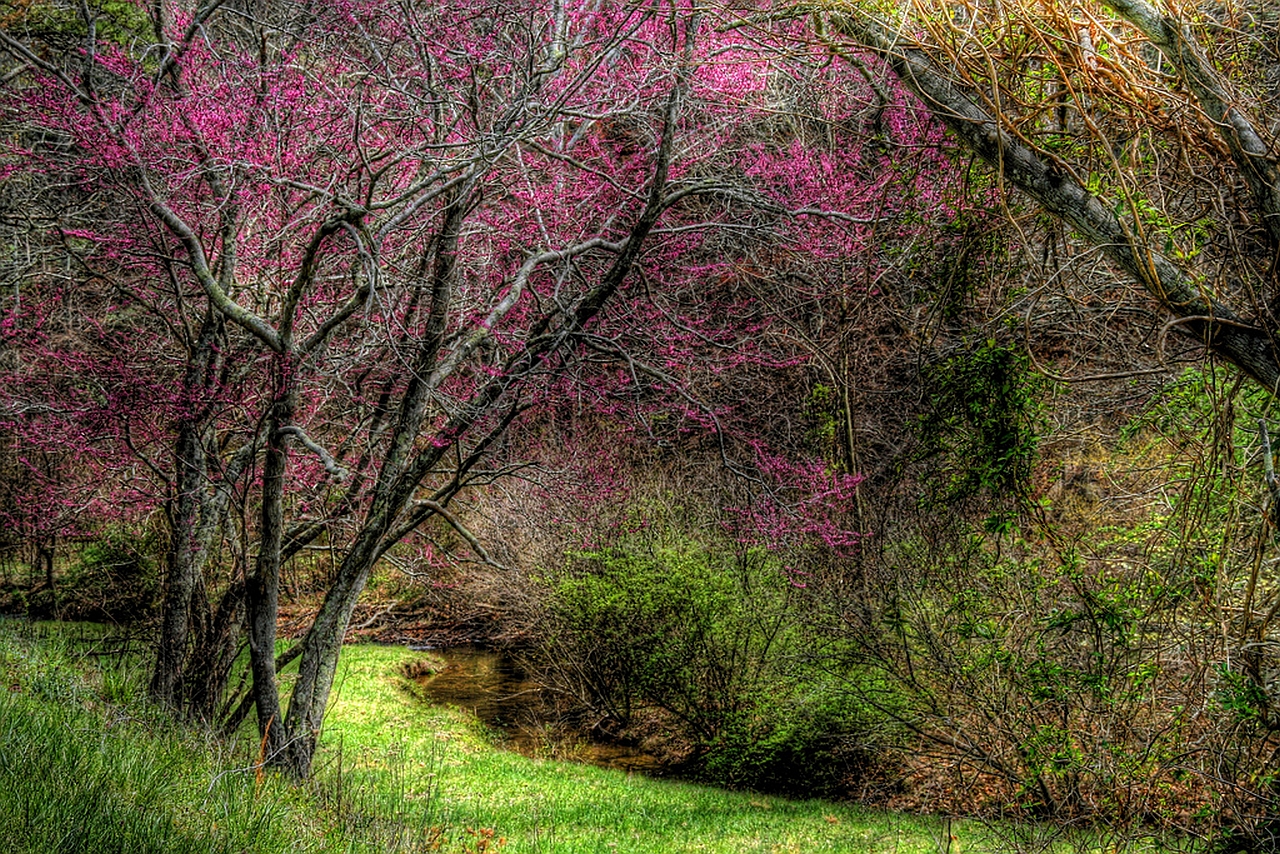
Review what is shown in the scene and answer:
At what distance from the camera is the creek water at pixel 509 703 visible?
38.7 ft

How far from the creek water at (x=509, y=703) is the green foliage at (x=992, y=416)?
6586 millimetres

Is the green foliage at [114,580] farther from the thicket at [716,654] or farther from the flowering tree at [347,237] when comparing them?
the thicket at [716,654]

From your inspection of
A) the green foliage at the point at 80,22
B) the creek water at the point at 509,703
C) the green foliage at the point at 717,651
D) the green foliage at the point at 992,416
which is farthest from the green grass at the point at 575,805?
the green foliage at the point at 80,22

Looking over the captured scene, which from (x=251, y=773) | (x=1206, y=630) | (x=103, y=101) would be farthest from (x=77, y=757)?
(x=1206, y=630)

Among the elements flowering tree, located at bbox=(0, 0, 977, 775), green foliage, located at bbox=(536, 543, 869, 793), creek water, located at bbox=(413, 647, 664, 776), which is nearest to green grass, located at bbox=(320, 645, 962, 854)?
green foliage, located at bbox=(536, 543, 869, 793)

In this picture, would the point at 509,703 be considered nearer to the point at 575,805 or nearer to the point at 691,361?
the point at 575,805

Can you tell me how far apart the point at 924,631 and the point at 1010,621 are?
44.7 inches

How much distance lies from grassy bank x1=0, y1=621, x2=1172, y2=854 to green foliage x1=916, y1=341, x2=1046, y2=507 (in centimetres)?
262

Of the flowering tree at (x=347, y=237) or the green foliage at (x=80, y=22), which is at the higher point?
the green foliage at (x=80, y=22)

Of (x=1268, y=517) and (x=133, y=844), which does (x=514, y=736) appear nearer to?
(x=133, y=844)

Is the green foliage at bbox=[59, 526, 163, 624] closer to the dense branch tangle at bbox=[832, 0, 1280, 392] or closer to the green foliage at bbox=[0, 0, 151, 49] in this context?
the green foliage at bbox=[0, 0, 151, 49]

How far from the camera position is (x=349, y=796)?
6.09 meters

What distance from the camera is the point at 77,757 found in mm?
4117

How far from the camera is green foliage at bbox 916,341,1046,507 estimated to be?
251 inches
